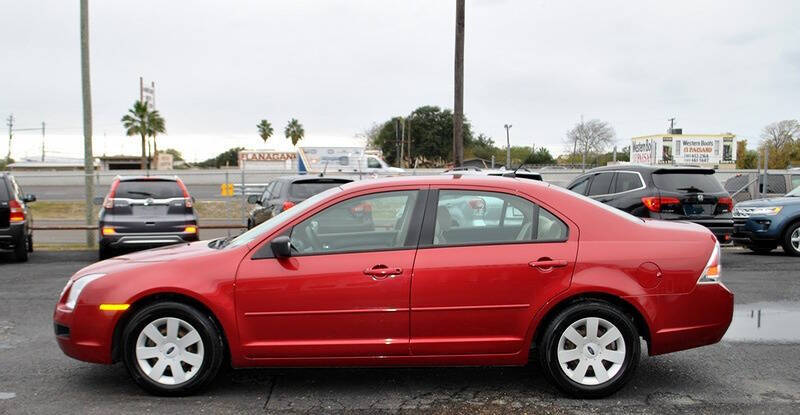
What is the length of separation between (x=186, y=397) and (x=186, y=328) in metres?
0.49

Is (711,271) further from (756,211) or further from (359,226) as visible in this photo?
(756,211)

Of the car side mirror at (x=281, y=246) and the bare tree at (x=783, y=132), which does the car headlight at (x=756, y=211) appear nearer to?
the car side mirror at (x=281, y=246)

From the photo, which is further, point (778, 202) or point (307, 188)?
point (778, 202)

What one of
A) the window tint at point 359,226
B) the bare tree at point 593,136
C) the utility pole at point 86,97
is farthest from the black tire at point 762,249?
the bare tree at point 593,136

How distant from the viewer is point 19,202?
10922mm

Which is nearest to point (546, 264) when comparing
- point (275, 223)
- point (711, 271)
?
point (711, 271)

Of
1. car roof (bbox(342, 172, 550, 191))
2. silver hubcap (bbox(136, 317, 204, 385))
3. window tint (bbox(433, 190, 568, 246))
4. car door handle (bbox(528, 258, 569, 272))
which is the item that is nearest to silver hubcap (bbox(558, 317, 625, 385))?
car door handle (bbox(528, 258, 569, 272))

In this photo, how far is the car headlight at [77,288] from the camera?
14.4 ft

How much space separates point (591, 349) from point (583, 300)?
331 millimetres

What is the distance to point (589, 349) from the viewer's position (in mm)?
4305

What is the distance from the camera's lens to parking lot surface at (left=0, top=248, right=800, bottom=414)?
421 centimetres

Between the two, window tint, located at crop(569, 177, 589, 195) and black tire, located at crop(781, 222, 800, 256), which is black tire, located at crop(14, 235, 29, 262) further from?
black tire, located at crop(781, 222, 800, 256)

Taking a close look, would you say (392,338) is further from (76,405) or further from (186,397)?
(76,405)

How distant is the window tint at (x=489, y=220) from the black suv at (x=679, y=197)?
5.92 m
